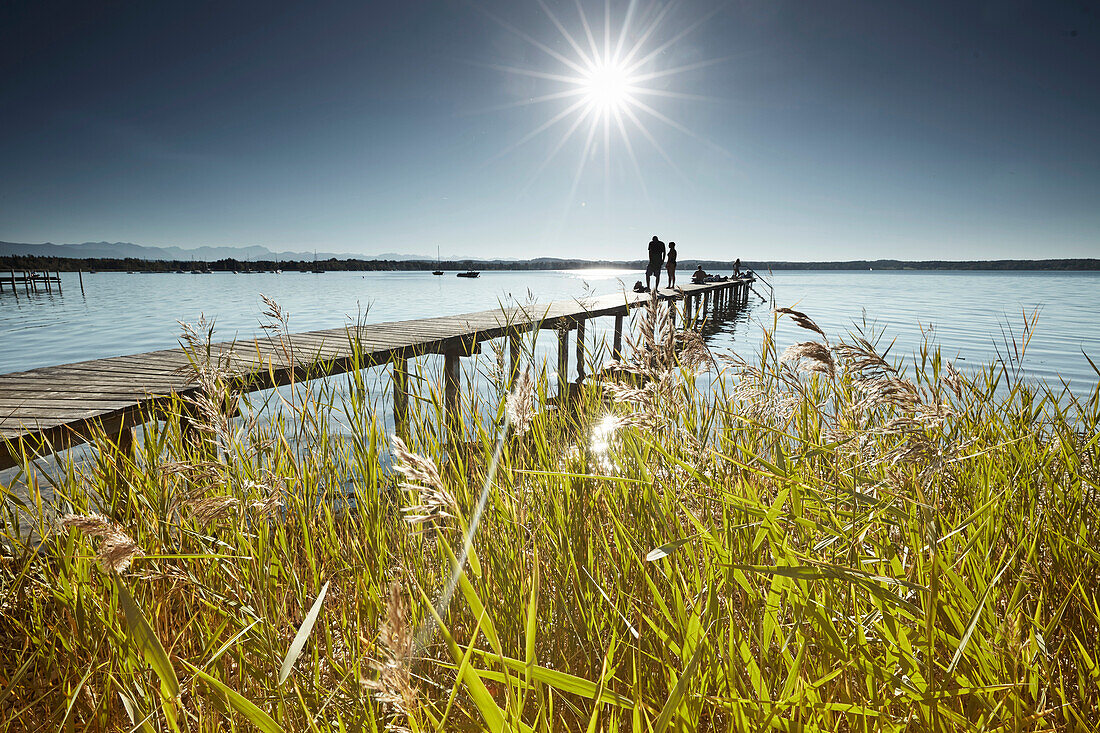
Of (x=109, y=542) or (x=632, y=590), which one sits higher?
(x=109, y=542)

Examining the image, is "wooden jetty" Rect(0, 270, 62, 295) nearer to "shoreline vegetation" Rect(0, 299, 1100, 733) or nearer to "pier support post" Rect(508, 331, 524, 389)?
"pier support post" Rect(508, 331, 524, 389)

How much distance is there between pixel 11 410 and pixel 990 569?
4.20 meters

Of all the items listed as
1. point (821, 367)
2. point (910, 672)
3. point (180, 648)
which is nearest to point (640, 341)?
point (821, 367)

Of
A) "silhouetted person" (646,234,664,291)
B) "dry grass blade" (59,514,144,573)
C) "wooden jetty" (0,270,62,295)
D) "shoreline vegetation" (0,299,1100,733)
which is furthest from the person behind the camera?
"wooden jetty" (0,270,62,295)

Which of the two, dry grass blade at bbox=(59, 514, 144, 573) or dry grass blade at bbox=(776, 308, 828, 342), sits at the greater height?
dry grass blade at bbox=(776, 308, 828, 342)

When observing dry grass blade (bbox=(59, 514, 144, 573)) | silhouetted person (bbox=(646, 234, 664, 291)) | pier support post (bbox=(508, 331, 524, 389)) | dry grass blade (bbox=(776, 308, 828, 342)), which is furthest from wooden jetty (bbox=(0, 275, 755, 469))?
silhouetted person (bbox=(646, 234, 664, 291))

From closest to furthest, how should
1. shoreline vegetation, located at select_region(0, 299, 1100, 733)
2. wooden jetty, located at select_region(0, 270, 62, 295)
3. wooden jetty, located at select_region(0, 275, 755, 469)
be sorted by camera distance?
shoreline vegetation, located at select_region(0, 299, 1100, 733) < wooden jetty, located at select_region(0, 275, 755, 469) < wooden jetty, located at select_region(0, 270, 62, 295)

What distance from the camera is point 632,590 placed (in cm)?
132

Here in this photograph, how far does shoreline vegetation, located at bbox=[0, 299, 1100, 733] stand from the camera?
0.87m

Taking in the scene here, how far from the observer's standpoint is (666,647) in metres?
1.25

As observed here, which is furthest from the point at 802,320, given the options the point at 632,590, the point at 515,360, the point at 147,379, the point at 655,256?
the point at 655,256

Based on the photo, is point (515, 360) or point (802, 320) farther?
point (515, 360)

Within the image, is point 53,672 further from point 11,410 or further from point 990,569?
point 990,569

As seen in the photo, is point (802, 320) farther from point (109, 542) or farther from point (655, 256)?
point (655, 256)
